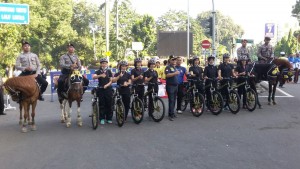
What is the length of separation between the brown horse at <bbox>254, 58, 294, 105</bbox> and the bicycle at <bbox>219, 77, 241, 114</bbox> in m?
2.12

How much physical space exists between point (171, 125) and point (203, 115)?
78.7 inches

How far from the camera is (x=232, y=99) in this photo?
12.8 meters

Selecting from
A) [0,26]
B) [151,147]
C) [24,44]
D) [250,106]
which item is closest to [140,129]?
[151,147]

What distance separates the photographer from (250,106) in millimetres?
13156

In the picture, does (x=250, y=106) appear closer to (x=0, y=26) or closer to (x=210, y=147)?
(x=210, y=147)

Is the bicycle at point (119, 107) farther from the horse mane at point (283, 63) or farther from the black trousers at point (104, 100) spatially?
the horse mane at point (283, 63)

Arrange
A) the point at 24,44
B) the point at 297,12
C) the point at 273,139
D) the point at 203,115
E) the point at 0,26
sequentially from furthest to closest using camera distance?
the point at 297,12 < the point at 0,26 < the point at 203,115 < the point at 24,44 < the point at 273,139

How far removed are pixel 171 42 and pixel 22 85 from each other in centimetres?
3927

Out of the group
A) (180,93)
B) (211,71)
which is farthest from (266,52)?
(180,93)

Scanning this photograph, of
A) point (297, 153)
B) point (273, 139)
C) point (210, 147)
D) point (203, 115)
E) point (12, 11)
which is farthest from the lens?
point (12, 11)

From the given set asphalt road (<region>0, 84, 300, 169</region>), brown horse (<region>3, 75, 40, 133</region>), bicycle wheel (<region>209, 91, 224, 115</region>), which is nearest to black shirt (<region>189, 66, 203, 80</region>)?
bicycle wheel (<region>209, 91, 224, 115</region>)

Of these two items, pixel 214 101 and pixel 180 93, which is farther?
pixel 180 93

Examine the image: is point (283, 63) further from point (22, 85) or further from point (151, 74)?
point (22, 85)

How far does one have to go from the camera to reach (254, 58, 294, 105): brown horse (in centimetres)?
1442
